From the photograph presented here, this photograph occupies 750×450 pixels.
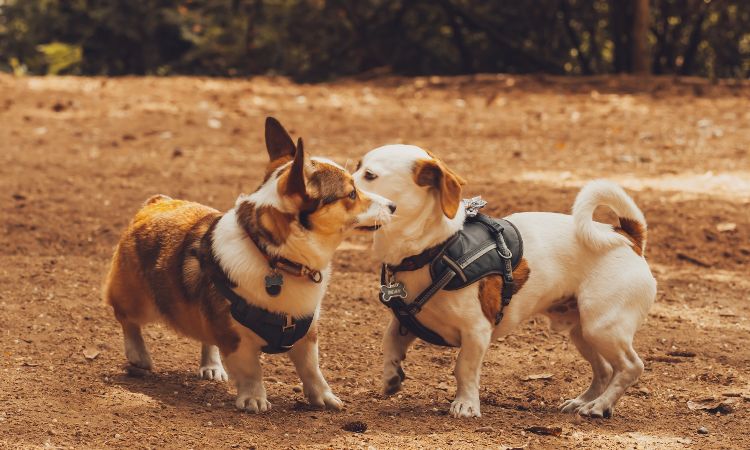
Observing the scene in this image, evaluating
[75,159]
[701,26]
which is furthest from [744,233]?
[701,26]

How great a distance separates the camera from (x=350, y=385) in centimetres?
534

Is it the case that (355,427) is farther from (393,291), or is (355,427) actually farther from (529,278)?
(529,278)

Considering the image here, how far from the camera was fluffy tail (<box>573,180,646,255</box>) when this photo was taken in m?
4.91

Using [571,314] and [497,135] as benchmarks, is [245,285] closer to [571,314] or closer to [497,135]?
[571,314]

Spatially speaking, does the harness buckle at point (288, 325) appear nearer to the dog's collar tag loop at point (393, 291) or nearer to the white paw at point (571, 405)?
the dog's collar tag loop at point (393, 291)

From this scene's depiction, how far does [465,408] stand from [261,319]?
0.98 meters

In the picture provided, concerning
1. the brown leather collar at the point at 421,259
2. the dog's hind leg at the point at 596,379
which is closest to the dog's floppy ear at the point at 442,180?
the brown leather collar at the point at 421,259

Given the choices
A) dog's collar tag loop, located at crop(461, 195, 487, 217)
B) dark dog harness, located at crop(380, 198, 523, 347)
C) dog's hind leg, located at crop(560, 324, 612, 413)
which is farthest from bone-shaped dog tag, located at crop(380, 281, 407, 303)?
dog's hind leg, located at crop(560, 324, 612, 413)

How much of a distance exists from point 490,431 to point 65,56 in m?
14.7

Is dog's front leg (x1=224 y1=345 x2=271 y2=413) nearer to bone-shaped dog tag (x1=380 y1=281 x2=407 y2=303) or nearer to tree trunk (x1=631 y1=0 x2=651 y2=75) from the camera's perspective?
bone-shaped dog tag (x1=380 y1=281 x2=407 y2=303)

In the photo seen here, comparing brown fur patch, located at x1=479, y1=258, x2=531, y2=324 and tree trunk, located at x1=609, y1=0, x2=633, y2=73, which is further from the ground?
brown fur patch, located at x1=479, y1=258, x2=531, y2=324

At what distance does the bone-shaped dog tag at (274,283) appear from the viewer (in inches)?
176

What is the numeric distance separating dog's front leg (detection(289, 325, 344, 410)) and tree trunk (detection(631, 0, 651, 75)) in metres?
11.8

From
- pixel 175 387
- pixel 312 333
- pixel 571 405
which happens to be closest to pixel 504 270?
pixel 571 405
